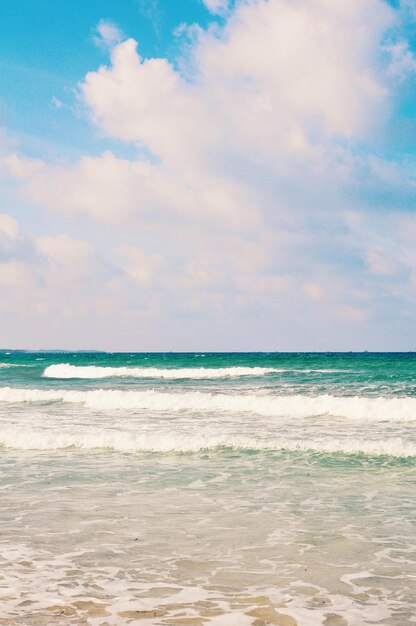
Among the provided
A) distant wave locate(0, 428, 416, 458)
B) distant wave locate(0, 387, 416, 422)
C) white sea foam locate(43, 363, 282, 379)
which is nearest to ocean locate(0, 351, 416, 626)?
distant wave locate(0, 428, 416, 458)

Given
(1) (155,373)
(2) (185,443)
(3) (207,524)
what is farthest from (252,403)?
(1) (155,373)

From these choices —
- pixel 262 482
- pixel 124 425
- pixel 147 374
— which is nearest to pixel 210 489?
pixel 262 482

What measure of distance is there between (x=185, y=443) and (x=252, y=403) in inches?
416

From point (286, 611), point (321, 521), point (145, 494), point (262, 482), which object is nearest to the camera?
point (286, 611)

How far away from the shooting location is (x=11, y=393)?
31594 mm

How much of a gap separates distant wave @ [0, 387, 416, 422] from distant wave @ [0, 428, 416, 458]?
6.58 m

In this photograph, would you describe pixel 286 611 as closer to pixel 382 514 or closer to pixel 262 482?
pixel 382 514

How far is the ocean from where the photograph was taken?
18.5 feet

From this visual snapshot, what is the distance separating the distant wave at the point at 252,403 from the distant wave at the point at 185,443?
658cm

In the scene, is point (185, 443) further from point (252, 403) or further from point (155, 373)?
point (155, 373)

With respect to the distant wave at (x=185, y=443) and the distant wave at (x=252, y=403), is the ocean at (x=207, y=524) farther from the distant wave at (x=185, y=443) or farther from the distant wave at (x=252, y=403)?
the distant wave at (x=252, y=403)

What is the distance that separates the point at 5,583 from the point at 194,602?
2203 mm

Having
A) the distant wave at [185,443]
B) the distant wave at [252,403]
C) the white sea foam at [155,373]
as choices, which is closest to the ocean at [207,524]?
the distant wave at [185,443]

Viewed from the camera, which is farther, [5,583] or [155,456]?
[155,456]
